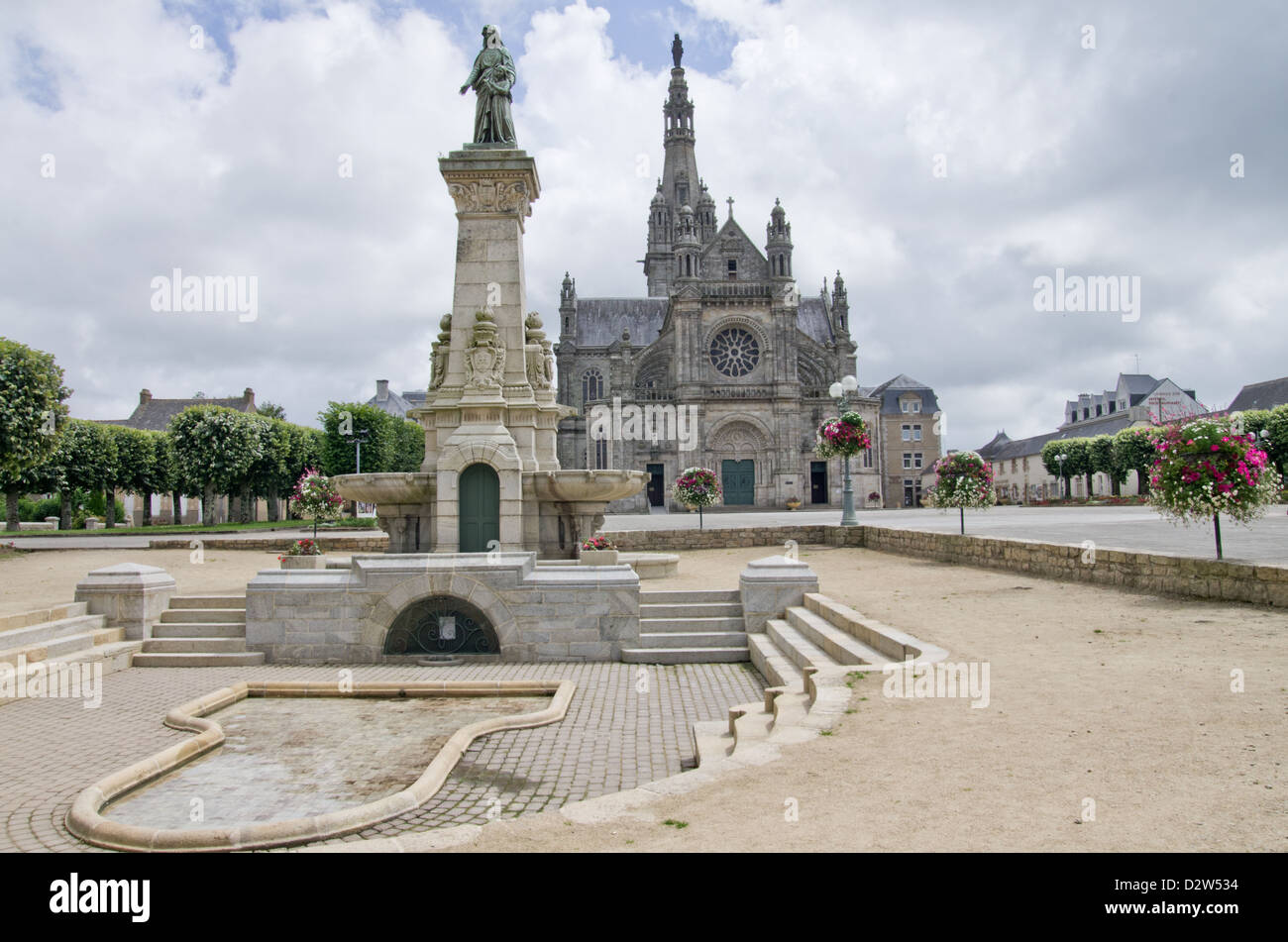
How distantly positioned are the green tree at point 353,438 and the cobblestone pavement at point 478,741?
35.7m

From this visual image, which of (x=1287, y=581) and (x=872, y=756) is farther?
(x=1287, y=581)

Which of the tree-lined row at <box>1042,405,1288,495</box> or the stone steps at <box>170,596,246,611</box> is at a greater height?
the tree-lined row at <box>1042,405,1288,495</box>

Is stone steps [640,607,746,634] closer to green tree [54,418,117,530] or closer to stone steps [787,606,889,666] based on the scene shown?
stone steps [787,606,889,666]

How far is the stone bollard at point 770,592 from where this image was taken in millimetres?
11578

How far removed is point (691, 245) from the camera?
205 ft

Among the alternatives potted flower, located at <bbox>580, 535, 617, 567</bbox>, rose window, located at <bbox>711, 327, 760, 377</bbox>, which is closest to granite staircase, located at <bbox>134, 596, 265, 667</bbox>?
potted flower, located at <bbox>580, 535, 617, 567</bbox>

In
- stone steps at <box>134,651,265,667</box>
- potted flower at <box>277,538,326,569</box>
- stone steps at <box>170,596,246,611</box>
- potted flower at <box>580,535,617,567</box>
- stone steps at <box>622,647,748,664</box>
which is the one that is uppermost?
potted flower at <box>580,535,617,567</box>

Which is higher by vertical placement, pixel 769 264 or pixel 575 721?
pixel 769 264

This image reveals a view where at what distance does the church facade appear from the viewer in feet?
188

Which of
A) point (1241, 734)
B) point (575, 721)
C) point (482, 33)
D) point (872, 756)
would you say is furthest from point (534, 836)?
point (482, 33)

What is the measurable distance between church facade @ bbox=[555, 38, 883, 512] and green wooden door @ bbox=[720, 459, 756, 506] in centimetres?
7

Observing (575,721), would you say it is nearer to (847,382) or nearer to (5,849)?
(5,849)

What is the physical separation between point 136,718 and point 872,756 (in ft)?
23.6

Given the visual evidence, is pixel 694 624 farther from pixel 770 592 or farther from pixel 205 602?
pixel 205 602
